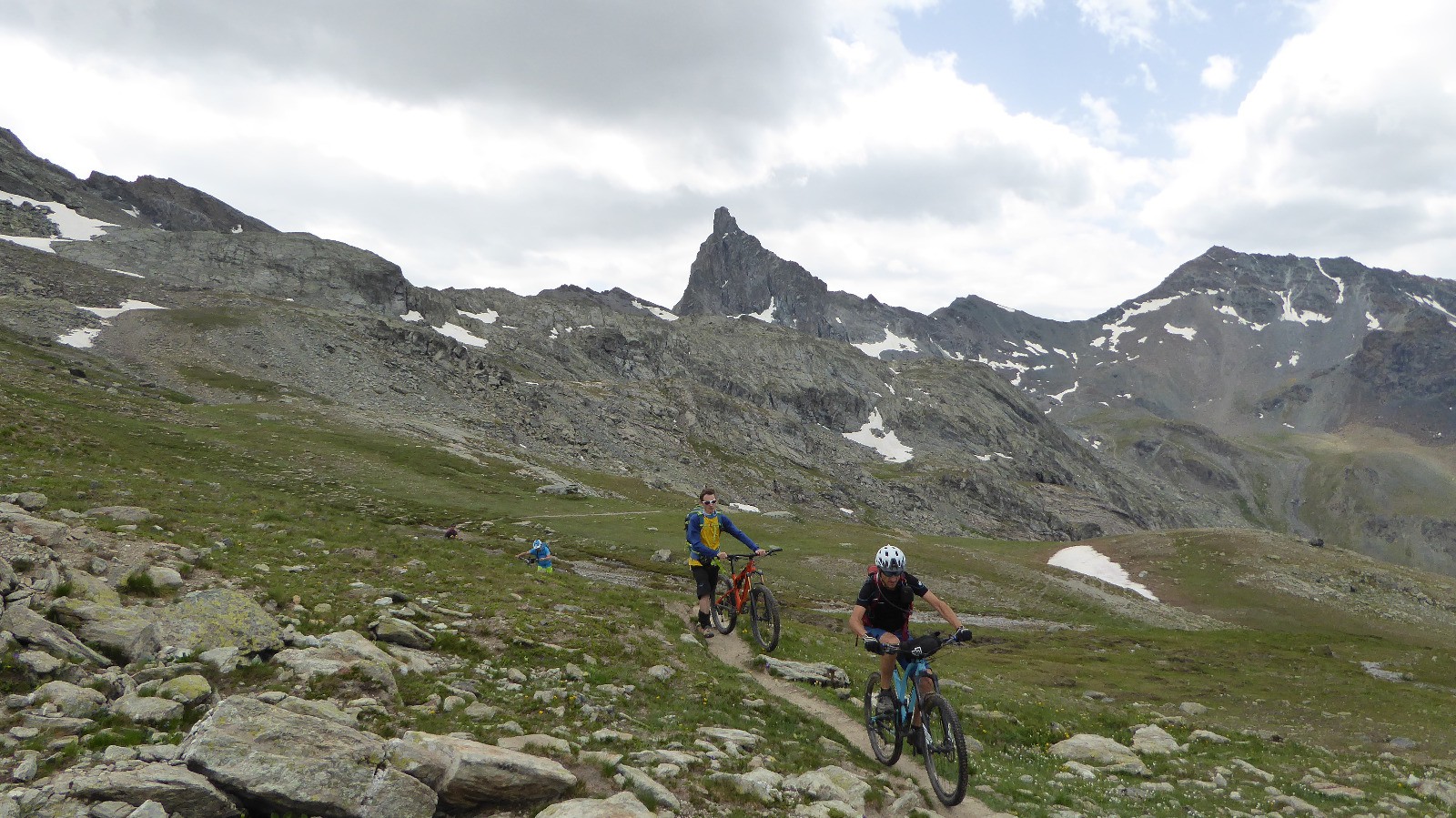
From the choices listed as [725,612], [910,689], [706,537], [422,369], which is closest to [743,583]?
[725,612]

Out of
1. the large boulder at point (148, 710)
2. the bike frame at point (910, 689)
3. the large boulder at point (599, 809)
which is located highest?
the bike frame at point (910, 689)

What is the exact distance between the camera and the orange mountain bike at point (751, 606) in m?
20.2

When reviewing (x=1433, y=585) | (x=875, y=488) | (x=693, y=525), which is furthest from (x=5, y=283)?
(x=1433, y=585)

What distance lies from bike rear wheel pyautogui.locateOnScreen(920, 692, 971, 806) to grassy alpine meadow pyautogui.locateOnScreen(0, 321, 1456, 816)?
87 cm

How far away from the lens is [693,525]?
20.5m

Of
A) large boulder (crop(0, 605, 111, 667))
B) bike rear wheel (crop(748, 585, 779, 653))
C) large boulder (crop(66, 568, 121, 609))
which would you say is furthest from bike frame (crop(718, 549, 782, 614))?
large boulder (crop(0, 605, 111, 667))

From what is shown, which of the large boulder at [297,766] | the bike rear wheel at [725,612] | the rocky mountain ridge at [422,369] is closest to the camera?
the large boulder at [297,766]

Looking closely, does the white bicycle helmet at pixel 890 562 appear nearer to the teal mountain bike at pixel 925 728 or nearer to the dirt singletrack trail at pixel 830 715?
the teal mountain bike at pixel 925 728

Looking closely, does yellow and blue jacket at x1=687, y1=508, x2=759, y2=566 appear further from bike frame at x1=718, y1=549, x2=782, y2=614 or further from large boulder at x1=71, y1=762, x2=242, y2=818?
A: large boulder at x1=71, y1=762, x2=242, y2=818

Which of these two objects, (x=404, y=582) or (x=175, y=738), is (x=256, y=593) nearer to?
(x=404, y=582)

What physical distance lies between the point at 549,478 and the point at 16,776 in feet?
217

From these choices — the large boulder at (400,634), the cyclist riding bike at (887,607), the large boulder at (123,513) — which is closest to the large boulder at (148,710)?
the large boulder at (400,634)

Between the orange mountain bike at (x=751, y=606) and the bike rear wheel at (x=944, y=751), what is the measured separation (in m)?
7.22

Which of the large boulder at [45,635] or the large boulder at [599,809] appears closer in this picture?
the large boulder at [599,809]
